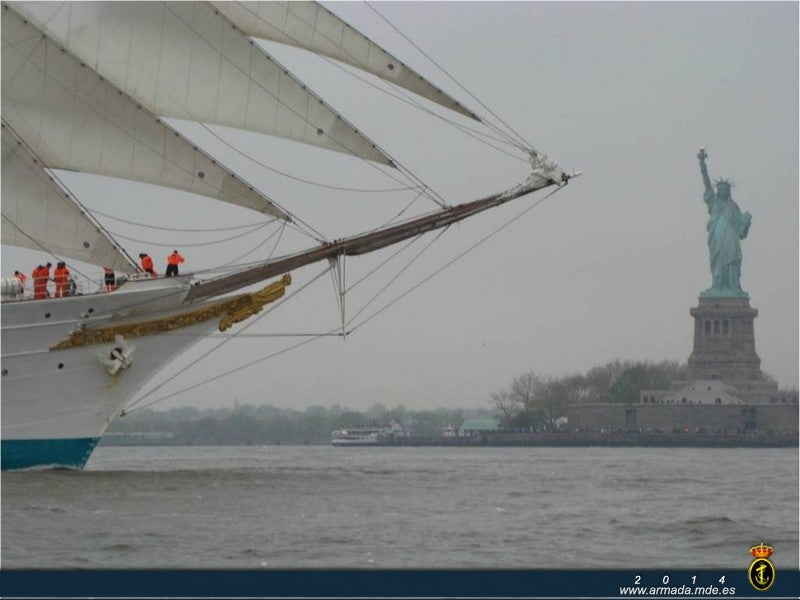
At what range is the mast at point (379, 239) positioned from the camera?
37.8 meters

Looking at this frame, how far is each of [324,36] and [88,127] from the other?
5.44m

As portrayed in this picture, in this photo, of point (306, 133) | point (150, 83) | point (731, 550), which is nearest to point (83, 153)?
point (150, 83)

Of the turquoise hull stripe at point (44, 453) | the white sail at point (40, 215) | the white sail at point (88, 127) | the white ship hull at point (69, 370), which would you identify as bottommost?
the turquoise hull stripe at point (44, 453)

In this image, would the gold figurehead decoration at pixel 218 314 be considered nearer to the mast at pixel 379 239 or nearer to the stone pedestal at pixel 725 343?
the mast at pixel 379 239

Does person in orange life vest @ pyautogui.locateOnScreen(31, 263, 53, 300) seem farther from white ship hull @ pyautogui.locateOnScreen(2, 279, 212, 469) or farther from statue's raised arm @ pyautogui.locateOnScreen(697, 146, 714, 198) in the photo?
statue's raised arm @ pyautogui.locateOnScreen(697, 146, 714, 198)

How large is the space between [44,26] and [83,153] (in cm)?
326

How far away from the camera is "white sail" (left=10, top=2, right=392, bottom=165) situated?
35938 mm

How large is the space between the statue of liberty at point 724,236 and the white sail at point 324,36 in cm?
10125

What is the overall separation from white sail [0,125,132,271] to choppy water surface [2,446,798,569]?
15.4ft
